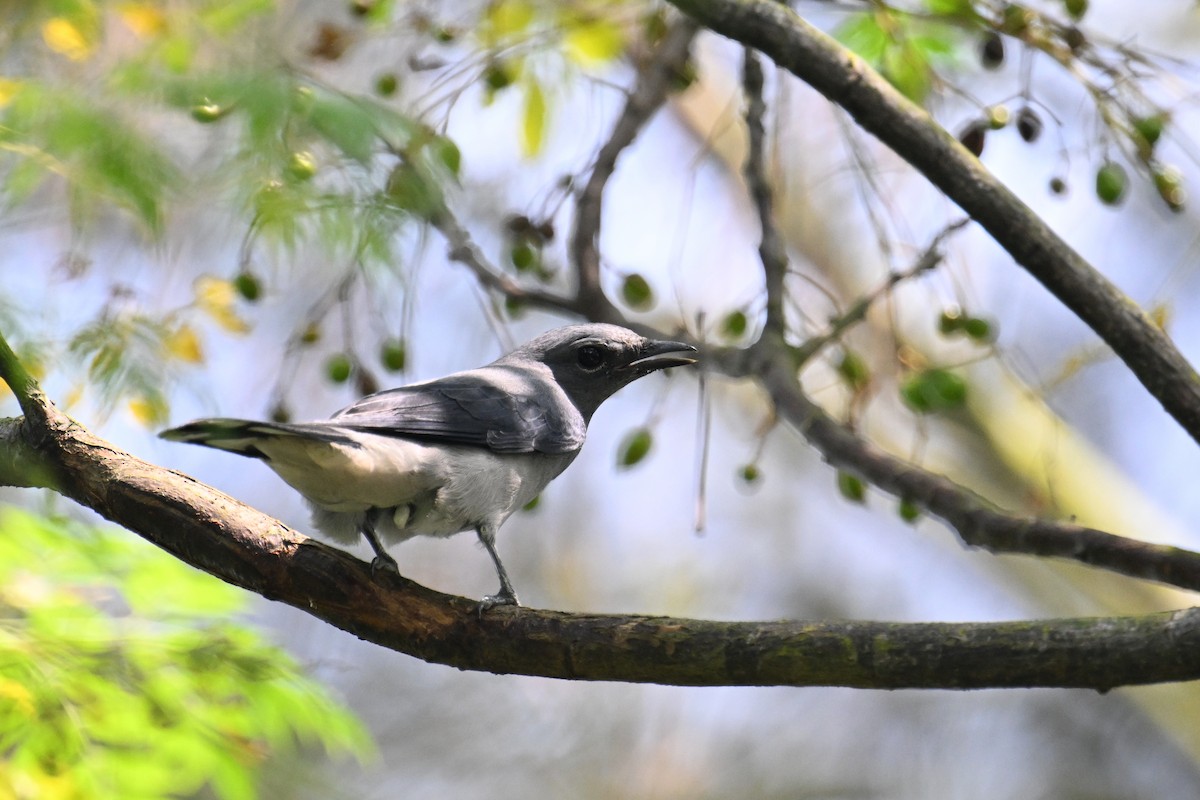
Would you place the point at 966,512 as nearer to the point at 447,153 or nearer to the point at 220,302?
the point at 447,153

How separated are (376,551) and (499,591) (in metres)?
0.48

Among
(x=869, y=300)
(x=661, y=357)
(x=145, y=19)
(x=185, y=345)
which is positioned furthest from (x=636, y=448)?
(x=145, y=19)

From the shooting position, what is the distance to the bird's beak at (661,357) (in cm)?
500

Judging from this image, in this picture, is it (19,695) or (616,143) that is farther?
(616,143)

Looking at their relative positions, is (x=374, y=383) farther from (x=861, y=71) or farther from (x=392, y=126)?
(x=861, y=71)

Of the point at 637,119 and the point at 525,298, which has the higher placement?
the point at 637,119

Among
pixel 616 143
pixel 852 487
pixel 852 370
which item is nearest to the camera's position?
pixel 852 487

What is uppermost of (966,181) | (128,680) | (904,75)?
(966,181)

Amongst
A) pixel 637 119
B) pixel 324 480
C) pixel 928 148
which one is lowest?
pixel 324 480

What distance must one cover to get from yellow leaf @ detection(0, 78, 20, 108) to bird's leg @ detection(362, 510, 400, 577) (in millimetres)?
1957

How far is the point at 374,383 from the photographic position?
16.7 ft

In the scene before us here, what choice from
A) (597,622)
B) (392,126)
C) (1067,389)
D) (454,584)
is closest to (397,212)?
(392,126)

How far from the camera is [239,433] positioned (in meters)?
3.48

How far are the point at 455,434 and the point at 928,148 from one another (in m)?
2.03
